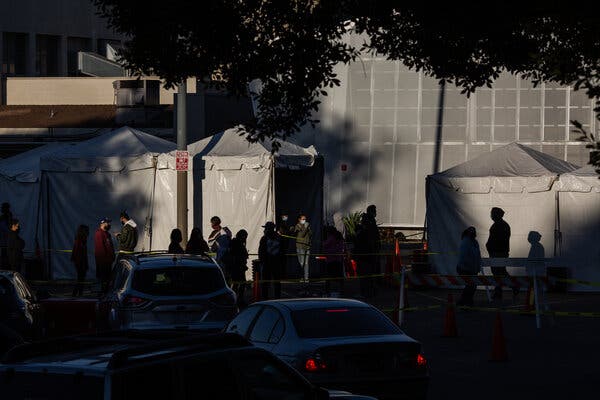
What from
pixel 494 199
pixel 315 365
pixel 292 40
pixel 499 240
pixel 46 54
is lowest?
pixel 315 365

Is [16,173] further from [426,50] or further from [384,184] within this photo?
[426,50]

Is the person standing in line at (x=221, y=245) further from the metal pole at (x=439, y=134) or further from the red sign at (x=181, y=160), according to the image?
the metal pole at (x=439, y=134)

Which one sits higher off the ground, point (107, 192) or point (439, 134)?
point (439, 134)

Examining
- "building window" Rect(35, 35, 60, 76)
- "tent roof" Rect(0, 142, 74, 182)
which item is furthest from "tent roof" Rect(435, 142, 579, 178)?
"building window" Rect(35, 35, 60, 76)

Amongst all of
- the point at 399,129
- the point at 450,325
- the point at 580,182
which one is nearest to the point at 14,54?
the point at 399,129

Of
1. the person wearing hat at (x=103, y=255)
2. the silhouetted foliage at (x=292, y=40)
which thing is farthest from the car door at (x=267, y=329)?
the person wearing hat at (x=103, y=255)

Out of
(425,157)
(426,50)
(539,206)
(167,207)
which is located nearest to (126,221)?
(167,207)

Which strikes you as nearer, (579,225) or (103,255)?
(103,255)

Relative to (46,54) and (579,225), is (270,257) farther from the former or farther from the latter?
(46,54)

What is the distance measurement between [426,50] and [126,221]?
1570cm

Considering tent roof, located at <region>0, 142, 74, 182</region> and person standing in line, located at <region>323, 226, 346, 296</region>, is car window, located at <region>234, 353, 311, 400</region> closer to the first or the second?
person standing in line, located at <region>323, 226, 346, 296</region>

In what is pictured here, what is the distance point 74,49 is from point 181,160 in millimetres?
43759

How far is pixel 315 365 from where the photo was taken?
43.9ft

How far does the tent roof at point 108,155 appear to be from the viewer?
32416 millimetres
